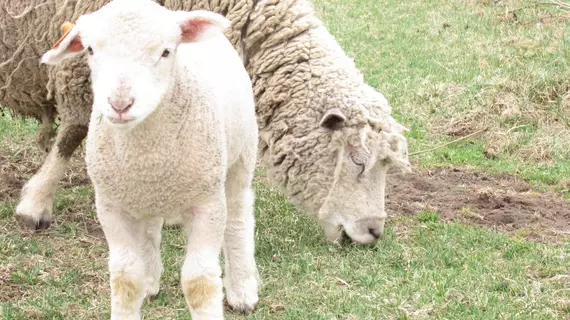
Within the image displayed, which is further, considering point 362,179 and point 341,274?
point 362,179

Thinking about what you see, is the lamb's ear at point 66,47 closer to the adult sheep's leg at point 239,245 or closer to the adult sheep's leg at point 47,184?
the adult sheep's leg at point 239,245

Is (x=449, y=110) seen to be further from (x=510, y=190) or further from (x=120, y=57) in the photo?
(x=120, y=57)

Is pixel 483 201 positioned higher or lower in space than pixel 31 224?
higher

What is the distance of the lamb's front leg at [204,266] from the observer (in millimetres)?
4238

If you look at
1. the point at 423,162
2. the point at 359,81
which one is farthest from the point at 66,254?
the point at 423,162

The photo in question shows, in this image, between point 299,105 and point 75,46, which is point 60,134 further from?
point 75,46

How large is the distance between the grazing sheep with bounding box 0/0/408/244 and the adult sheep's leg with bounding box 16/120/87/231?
0.04ft

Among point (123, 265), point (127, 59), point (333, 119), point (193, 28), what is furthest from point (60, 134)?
point (127, 59)

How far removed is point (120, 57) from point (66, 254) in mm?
2495

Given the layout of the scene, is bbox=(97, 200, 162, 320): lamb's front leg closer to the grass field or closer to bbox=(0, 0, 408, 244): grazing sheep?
the grass field

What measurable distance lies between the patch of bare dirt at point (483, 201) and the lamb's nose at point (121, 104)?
347 centimetres

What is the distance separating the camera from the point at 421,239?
6172 mm

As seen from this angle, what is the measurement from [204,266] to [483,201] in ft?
11.1

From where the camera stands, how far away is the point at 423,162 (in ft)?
26.2
